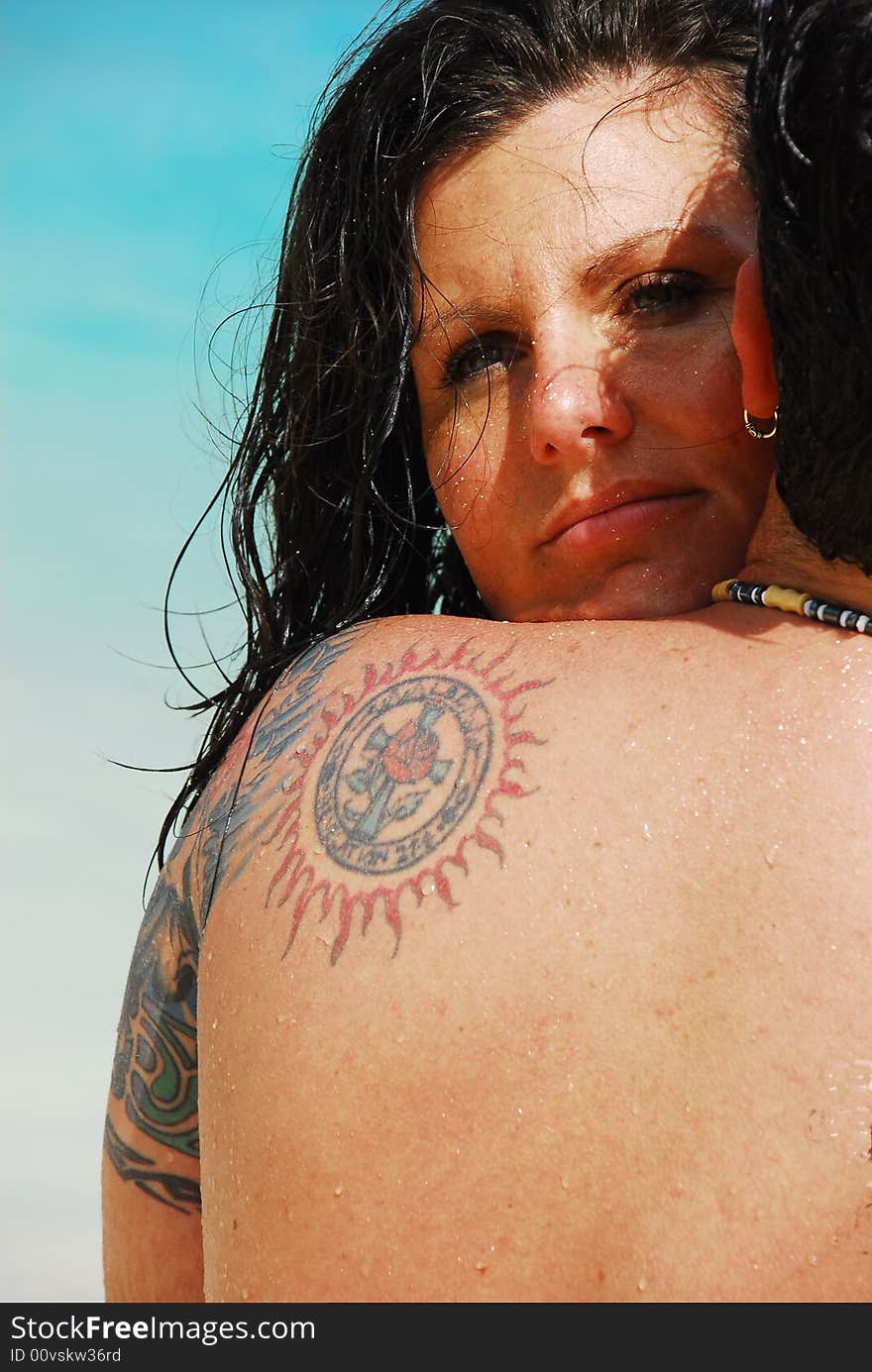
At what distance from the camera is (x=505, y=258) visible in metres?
2.95

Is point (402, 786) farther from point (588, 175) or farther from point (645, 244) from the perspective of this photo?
point (588, 175)

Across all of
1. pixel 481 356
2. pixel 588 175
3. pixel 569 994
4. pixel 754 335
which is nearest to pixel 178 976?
pixel 569 994

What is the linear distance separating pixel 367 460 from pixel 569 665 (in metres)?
1.31

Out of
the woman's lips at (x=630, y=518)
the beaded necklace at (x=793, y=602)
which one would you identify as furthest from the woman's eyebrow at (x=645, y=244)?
the beaded necklace at (x=793, y=602)

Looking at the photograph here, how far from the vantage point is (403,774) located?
214 cm

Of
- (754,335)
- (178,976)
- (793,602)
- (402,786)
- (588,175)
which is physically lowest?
(178,976)

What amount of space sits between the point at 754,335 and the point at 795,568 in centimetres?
33

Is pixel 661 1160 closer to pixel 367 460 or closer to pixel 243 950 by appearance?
pixel 243 950

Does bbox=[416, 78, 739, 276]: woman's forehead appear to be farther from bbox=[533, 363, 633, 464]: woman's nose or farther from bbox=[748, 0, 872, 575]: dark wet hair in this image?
bbox=[748, 0, 872, 575]: dark wet hair

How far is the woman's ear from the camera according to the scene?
2229 millimetres

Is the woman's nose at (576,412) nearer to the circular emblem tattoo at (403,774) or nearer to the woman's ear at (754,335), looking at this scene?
the woman's ear at (754,335)

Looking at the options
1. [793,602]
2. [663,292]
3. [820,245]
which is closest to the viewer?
[820,245]

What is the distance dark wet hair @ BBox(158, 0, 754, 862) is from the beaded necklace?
→ 41.7 inches

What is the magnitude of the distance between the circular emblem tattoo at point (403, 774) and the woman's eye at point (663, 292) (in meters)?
1.00
